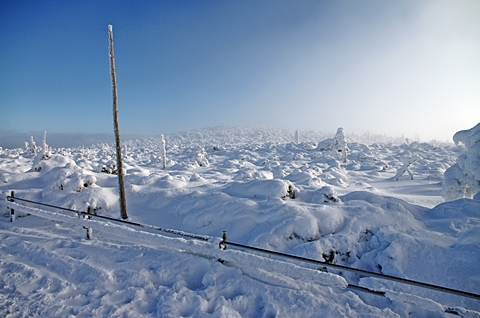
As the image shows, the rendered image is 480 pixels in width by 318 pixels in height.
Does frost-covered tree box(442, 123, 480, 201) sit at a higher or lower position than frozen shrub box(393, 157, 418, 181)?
higher

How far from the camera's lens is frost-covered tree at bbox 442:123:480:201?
984cm

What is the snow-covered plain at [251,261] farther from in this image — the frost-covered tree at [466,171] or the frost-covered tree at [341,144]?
the frost-covered tree at [341,144]

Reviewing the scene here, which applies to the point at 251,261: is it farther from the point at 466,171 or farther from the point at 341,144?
the point at 341,144

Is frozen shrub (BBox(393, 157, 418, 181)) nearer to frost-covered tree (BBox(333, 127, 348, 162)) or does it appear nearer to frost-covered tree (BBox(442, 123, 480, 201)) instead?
frost-covered tree (BBox(442, 123, 480, 201))

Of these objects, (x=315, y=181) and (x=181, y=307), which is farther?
(x=315, y=181)

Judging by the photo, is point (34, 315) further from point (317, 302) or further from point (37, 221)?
point (37, 221)

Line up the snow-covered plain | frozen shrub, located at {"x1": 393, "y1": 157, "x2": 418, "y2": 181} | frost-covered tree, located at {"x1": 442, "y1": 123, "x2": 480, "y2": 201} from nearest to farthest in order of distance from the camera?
the snow-covered plain
frost-covered tree, located at {"x1": 442, "y1": 123, "x2": 480, "y2": 201}
frozen shrub, located at {"x1": 393, "y1": 157, "x2": 418, "y2": 181}

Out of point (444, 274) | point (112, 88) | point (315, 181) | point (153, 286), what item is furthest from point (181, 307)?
point (315, 181)

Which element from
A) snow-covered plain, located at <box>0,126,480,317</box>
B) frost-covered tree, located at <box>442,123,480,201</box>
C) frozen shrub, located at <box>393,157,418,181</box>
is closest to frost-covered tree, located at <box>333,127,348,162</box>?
frozen shrub, located at <box>393,157,418,181</box>

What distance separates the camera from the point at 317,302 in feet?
11.1

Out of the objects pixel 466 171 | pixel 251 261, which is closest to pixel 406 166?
pixel 466 171

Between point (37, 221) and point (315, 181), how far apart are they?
619 inches

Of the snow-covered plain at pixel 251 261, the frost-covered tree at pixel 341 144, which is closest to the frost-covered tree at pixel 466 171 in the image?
the snow-covered plain at pixel 251 261

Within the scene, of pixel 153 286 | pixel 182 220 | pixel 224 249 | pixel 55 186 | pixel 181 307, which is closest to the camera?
pixel 181 307
